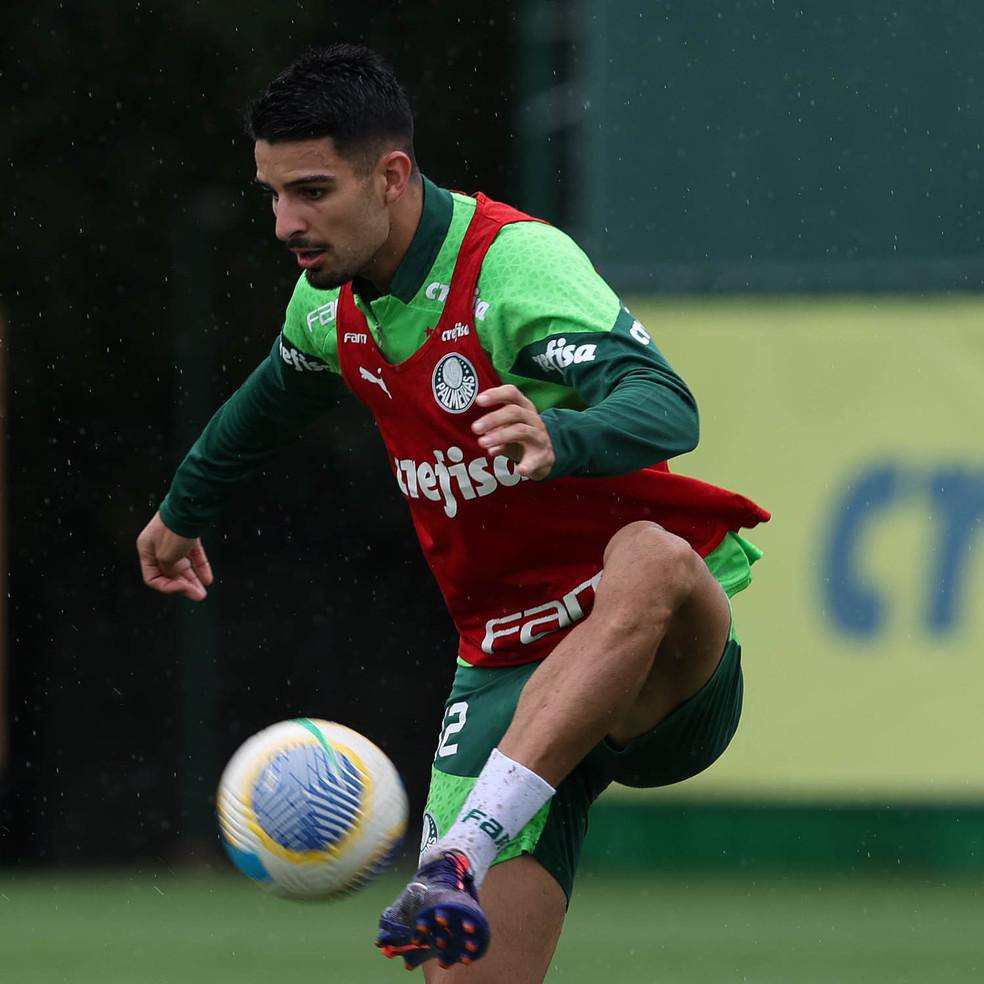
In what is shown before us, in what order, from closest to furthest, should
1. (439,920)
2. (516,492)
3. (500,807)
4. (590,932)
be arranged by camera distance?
1. (439,920)
2. (500,807)
3. (516,492)
4. (590,932)

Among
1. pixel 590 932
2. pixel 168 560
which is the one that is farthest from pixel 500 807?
pixel 590 932

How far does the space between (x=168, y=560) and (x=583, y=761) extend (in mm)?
1274

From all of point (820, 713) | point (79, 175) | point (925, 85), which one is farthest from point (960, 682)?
point (79, 175)

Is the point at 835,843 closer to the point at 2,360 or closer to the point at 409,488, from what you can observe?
the point at 2,360

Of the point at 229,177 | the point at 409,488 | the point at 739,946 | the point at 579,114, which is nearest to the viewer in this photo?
the point at 409,488

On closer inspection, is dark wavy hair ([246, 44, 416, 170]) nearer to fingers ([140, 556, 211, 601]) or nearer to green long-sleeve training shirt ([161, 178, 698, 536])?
green long-sleeve training shirt ([161, 178, 698, 536])

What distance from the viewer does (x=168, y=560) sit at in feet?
18.8

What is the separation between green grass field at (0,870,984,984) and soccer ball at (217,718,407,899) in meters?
2.50

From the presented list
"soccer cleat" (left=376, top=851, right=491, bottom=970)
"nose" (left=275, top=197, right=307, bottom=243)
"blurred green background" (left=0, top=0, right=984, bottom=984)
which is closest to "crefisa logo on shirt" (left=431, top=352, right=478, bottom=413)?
"nose" (left=275, top=197, right=307, bottom=243)

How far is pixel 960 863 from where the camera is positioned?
9.77 metres

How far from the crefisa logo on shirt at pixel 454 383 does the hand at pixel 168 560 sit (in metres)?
1.07

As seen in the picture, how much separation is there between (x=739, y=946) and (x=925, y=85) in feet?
12.9

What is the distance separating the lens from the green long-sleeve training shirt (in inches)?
173

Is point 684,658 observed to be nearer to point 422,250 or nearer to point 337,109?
point 422,250
